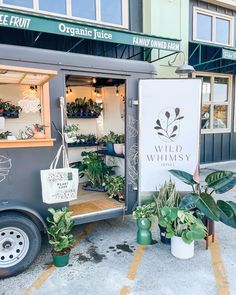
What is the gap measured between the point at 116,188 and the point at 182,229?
1465 millimetres

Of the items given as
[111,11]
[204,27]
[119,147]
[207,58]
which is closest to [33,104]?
[119,147]

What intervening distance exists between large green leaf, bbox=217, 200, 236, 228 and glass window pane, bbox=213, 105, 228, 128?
603cm

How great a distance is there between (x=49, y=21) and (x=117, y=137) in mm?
2436

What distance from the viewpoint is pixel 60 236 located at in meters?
3.10

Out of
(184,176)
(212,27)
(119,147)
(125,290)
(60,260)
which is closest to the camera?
(125,290)

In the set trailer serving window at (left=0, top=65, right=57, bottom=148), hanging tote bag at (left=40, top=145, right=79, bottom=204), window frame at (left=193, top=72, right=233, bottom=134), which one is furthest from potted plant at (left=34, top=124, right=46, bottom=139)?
window frame at (left=193, top=72, right=233, bottom=134)

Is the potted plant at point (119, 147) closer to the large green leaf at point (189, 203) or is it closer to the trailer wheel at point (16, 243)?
the large green leaf at point (189, 203)

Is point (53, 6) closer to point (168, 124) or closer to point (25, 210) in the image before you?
point (168, 124)

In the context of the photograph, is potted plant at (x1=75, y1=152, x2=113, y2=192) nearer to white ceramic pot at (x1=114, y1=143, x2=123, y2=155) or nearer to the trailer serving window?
white ceramic pot at (x1=114, y1=143, x2=123, y2=155)

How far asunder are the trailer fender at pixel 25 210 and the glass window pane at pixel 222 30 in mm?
8110

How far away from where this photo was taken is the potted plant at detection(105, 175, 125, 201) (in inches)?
170

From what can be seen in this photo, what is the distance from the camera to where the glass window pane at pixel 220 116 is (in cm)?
884

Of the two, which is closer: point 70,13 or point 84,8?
point 70,13

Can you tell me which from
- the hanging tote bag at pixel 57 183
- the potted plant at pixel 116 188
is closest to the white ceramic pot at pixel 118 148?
the potted plant at pixel 116 188
